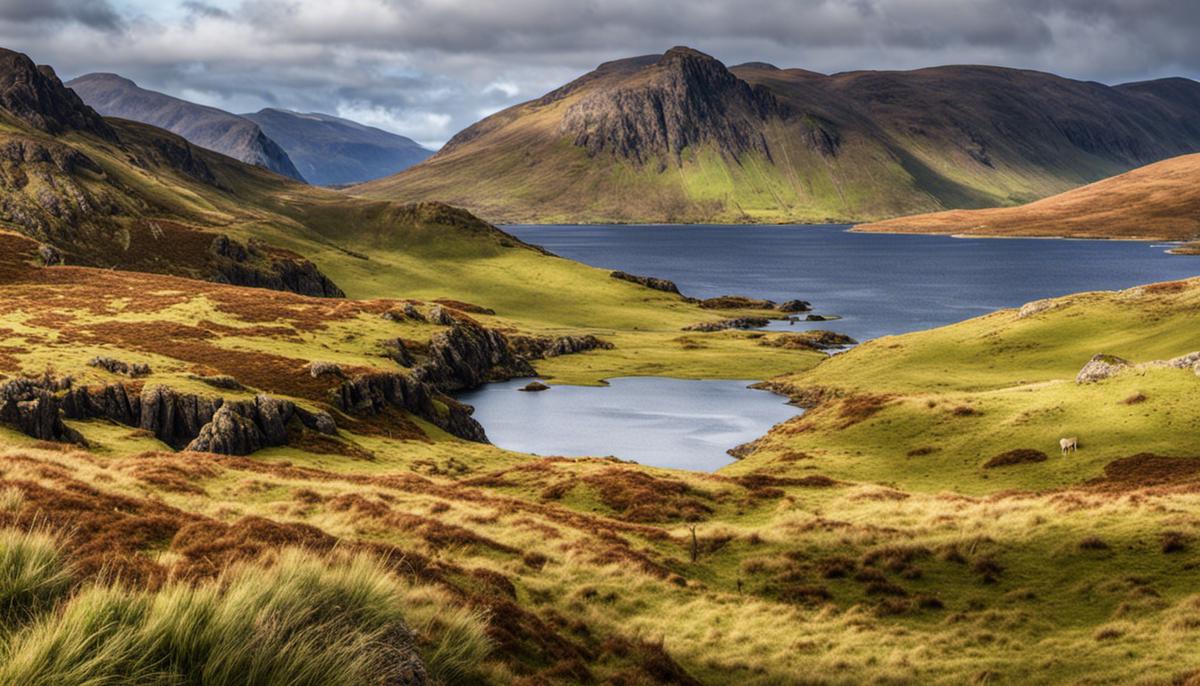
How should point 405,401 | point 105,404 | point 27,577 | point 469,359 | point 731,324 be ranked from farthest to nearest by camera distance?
point 731,324
point 469,359
point 405,401
point 105,404
point 27,577

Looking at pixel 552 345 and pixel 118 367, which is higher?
pixel 118 367

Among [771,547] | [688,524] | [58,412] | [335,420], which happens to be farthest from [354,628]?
[335,420]

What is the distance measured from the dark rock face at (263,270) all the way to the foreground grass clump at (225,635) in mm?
171284

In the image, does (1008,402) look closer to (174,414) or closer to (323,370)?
(323,370)

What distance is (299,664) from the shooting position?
374 inches

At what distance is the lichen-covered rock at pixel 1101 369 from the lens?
62.7 meters

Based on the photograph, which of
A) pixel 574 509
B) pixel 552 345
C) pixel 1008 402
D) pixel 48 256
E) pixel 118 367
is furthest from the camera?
pixel 552 345

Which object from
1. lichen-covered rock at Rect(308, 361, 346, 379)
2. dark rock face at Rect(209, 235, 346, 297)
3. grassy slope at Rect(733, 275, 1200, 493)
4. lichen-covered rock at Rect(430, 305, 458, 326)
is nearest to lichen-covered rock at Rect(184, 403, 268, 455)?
lichen-covered rock at Rect(308, 361, 346, 379)

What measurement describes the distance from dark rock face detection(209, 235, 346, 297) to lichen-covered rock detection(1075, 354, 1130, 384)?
146 meters

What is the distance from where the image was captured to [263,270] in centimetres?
17650

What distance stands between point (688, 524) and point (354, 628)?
1106 inches

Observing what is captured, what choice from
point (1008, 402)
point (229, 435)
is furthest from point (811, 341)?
point (229, 435)

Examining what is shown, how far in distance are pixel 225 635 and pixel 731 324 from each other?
175m

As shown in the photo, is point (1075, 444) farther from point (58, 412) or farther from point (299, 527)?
point (58, 412)
